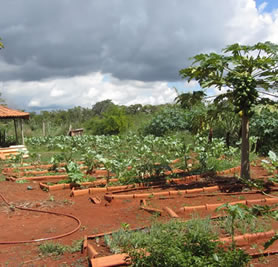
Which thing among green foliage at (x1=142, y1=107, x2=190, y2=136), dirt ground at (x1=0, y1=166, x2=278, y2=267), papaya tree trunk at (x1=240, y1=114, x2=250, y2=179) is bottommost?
dirt ground at (x1=0, y1=166, x2=278, y2=267)

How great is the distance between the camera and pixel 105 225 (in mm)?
4523

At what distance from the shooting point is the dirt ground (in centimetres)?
A: 341

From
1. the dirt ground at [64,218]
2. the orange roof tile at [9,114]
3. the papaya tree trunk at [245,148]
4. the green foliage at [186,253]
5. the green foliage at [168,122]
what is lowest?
the dirt ground at [64,218]

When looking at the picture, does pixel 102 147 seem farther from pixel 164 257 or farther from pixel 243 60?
pixel 164 257

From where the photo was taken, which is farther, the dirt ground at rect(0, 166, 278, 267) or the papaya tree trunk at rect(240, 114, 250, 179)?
the papaya tree trunk at rect(240, 114, 250, 179)

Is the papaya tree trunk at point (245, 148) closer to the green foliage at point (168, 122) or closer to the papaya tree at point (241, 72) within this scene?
the papaya tree at point (241, 72)

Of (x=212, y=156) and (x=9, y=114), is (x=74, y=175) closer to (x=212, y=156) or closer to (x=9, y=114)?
(x=212, y=156)

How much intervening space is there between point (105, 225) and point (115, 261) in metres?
1.57

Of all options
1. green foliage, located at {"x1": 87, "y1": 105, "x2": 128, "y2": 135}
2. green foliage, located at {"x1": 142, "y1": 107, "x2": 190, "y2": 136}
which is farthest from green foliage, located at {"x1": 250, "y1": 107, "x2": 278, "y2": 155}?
green foliage, located at {"x1": 87, "y1": 105, "x2": 128, "y2": 135}

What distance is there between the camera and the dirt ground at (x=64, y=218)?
341 centimetres

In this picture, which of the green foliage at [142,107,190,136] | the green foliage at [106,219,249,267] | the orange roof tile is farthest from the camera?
the green foliage at [142,107,190,136]

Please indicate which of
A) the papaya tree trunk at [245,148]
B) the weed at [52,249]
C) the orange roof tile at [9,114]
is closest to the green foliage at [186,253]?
the weed at [52,249]

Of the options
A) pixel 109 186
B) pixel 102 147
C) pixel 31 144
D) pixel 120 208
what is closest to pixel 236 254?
pixel 120 208

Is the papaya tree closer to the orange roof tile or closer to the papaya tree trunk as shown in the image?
the papaya tree trunk
